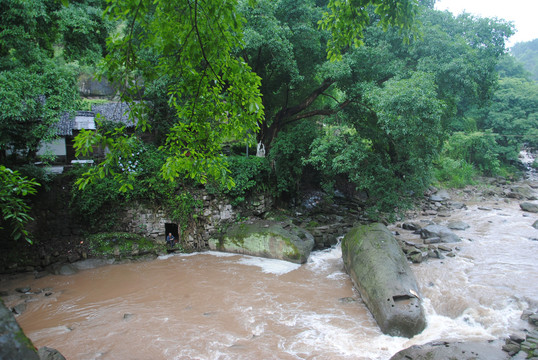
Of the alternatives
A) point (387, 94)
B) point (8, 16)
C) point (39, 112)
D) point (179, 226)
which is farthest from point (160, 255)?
point (387, 94)

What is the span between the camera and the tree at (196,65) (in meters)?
3.14

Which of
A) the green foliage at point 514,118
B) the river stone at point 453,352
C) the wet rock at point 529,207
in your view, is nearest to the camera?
the river stone at point 453,352

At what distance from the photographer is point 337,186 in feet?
56.2

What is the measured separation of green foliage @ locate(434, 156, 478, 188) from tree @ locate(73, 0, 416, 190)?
2065 centimetres

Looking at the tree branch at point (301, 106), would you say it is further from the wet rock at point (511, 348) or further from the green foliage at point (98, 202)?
the wet rock at point (511, 348)

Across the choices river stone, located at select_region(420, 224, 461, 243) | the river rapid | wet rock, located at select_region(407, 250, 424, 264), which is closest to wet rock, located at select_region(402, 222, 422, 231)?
river stone, located at select_region(420, 224, 461, 243)

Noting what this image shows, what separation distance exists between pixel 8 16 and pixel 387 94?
33.6 ft

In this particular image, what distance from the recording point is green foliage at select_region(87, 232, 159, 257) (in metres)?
10.5

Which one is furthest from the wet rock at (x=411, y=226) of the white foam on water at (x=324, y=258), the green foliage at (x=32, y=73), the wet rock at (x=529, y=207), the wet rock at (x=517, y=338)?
the green foliage at (x=32, y=73)

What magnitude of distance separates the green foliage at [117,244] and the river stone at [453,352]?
842cm

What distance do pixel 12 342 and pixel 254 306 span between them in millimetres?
6401

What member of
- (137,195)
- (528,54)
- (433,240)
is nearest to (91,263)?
(137,195)

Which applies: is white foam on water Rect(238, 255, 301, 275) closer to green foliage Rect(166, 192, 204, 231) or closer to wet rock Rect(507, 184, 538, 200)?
green foliage Rect(166, 192, 204, 231)

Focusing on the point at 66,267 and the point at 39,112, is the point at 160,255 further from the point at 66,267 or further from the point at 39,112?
the point at 39,112
